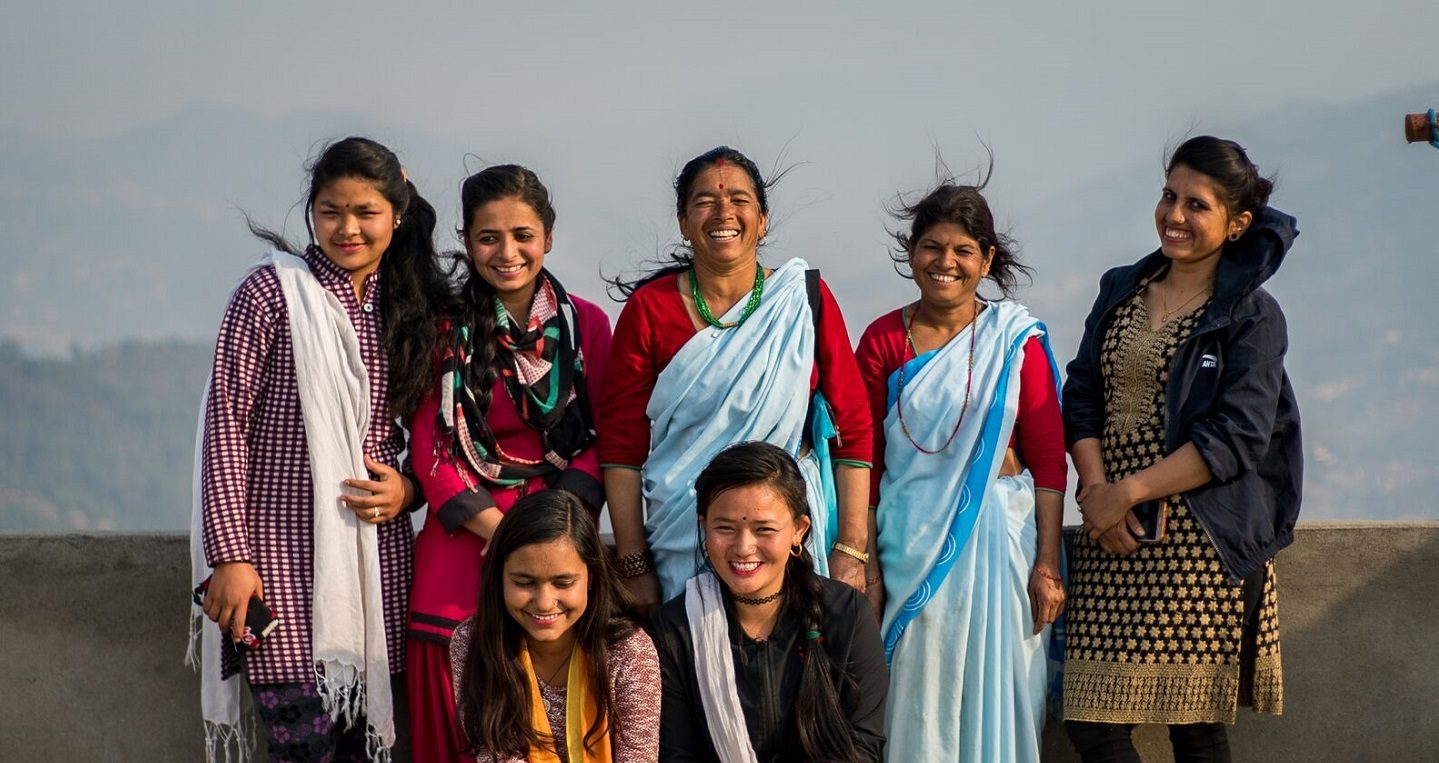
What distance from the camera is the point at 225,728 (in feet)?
14.1

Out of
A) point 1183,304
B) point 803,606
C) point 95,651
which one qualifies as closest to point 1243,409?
point 1183,304

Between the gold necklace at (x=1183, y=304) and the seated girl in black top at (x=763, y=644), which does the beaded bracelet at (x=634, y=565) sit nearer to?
the seated girl in black top at (x=763, y=644)

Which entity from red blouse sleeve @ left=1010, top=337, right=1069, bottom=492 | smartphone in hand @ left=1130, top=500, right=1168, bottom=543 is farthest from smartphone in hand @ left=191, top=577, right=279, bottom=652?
smartphone in hand @ left=1130, top=500, right=1168, bottom=543

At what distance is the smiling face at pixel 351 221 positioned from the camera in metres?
3.83

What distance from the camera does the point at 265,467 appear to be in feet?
12.4

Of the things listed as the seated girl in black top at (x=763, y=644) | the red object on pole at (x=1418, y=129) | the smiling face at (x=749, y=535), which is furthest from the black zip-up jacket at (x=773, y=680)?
the red object on pole at (x=1418, y=129)

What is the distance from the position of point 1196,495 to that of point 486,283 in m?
1.96

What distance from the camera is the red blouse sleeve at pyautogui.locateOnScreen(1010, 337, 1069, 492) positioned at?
13.5ft

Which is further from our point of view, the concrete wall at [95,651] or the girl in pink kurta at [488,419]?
the concrete wall at [95,651]

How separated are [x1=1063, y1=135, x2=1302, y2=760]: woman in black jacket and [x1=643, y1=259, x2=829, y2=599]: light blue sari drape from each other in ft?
2.58

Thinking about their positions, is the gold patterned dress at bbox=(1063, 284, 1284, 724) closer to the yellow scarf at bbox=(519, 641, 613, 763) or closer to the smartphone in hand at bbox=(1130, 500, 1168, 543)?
the smartphone in hand at bbox=(1130, 500, 1168, 543)

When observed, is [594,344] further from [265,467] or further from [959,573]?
[959,573]

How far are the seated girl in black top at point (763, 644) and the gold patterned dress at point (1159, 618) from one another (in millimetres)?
628

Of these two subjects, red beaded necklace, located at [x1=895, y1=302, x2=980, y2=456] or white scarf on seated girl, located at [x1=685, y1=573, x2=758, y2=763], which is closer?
white scarf on seated girl, located at [x1=685, y1=573, x2=758, y2=763]
